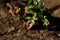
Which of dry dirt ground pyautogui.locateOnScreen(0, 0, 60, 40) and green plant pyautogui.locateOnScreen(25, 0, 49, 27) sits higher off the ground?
green plant pyautogui.locateOnScreen(25, 0, 49, 27)

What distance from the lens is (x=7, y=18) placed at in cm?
412

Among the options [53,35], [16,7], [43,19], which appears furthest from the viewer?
[16,7]

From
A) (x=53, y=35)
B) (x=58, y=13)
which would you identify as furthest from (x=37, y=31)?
(x=58, y=13)

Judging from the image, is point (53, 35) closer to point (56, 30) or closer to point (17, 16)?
point (56, 30)

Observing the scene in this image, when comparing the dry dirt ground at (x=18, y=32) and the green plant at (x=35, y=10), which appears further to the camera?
the green plant at (x=35, y=10)

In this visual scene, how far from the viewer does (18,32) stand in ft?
12.3

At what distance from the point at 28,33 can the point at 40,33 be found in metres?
0.24

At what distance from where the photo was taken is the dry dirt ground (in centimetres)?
361

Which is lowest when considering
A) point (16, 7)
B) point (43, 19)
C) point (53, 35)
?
point (53, 35)

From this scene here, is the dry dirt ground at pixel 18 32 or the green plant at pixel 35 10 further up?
the green plant at pixel 35 10

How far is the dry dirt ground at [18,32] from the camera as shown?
3.61 metres

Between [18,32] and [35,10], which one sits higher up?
[35,10]

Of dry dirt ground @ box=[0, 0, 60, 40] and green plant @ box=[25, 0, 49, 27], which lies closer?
dry dirt ground @ box=[0, 0, 60, 40]

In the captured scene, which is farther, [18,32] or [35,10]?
[35,10]
